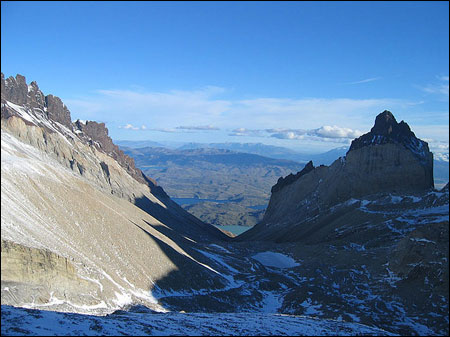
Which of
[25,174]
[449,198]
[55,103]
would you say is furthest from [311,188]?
[25,174]

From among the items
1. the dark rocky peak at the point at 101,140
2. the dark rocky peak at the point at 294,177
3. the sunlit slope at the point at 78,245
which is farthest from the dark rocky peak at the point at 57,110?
the dark rocky peak at the point at 294,177

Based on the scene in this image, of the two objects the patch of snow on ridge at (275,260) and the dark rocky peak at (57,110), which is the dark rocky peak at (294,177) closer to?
the patch of snow on ridge at (275,260)

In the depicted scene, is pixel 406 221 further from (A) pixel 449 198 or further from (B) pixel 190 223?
(B) pixel 190 223

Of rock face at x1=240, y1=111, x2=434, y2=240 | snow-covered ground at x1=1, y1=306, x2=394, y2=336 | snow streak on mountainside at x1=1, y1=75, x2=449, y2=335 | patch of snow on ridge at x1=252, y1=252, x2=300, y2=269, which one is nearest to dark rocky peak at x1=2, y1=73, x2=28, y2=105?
snow streak on mountainside at x1=1, y1=75, x2=449, y2=335

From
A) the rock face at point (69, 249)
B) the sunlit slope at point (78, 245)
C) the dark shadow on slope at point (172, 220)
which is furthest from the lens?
the dark shadow on slope at point (172, 220)

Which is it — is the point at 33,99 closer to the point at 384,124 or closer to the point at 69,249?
the point at 69,249

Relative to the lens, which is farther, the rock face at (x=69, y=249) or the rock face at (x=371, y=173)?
the rock face at (x=371, y=173)

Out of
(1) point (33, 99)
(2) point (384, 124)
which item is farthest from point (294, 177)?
(1) point (33, 99)

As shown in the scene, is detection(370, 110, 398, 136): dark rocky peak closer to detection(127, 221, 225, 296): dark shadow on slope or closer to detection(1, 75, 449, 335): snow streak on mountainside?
detection(1, 75, 449, 335): snow streak on mountainside
